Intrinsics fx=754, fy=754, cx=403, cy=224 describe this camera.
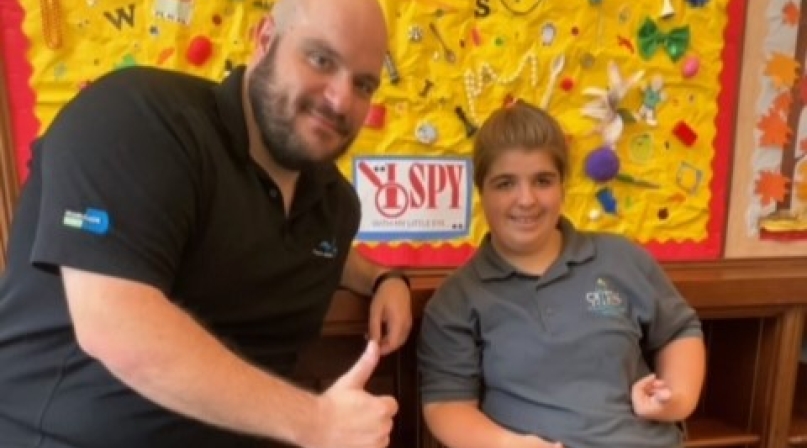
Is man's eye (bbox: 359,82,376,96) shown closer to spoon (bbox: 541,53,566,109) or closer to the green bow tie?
spoon (bbox: 541,53,566,109)

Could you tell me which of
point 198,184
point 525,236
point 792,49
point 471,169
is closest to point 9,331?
point 198,184

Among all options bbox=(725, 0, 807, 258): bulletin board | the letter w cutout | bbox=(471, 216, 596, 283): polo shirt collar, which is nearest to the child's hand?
bbox=(471, 216, 596, 283): polo shirt collar

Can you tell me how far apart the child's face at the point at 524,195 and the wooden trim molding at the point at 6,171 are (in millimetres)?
888

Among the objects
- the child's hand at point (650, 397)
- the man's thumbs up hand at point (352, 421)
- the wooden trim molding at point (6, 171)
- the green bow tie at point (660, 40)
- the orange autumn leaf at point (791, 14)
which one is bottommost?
Result: the child's hand at point (650, 397)

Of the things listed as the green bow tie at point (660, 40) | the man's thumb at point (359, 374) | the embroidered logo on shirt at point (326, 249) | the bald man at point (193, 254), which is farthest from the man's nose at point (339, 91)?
the green bow tie at point (660, 40)

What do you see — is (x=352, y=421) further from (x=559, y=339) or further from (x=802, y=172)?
(x=802, y=172)

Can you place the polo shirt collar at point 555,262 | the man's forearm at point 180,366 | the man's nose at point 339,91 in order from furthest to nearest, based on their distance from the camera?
the polo shirt collar at point 555,262 < the man's nose at point 339,91 < the man's forearm at point 180,366

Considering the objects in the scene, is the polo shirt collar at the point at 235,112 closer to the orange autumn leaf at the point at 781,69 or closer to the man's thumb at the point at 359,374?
the man's thumb at the point at 359,374

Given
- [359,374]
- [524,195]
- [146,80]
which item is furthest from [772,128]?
[146,80]

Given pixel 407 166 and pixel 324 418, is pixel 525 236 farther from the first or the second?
pixel 324 418

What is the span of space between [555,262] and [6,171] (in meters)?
1.03

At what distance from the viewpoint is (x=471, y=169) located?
1604mm

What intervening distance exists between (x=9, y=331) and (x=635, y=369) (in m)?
1.01

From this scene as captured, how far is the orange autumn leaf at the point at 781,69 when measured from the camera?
5.54 feet
